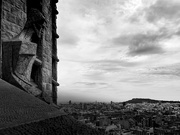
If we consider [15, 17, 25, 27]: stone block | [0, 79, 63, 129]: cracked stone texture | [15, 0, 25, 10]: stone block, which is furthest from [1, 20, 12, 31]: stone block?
[0, 79, 63, 129]: cracked stone texture

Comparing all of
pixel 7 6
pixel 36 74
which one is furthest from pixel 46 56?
pixel 7 6

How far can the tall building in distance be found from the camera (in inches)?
131

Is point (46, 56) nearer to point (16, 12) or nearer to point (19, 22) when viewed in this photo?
point (19, 22)

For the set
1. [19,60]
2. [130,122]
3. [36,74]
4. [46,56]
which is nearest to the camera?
[19,60]

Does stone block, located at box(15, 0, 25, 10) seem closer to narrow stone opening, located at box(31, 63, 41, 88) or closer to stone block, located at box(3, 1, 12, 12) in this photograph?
stone block, located at box(3, 1, 12, 12)

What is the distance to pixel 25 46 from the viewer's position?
11.5 feet

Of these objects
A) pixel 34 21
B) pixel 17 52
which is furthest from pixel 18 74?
pixel 34 21

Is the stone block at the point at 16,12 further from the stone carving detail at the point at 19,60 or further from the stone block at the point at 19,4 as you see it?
the stone carving detail at the point at 19,60

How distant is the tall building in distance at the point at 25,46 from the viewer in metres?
3.33

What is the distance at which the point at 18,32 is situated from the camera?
153 inches

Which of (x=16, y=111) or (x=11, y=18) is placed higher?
(x=11, y=18)

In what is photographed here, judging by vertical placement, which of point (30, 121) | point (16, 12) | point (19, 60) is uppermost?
point (16, 12)

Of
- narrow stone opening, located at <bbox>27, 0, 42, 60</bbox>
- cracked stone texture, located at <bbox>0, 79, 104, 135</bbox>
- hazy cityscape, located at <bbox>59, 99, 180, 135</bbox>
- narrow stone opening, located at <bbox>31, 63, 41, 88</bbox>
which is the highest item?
narrow stone opening, located at <bbox>27, 0, 42, 60</bbox>

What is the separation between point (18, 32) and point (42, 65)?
0.89 m
